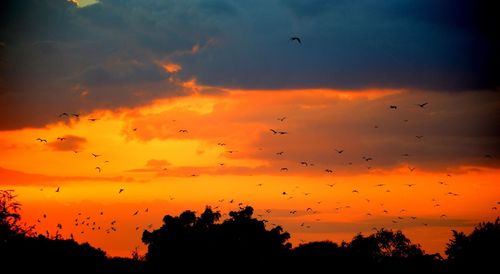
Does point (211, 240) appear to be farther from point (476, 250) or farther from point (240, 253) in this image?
point (476, 250)

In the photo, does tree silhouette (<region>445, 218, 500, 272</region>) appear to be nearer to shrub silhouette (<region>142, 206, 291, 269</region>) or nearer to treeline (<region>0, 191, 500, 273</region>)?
treeline (<region>0, 191, 500, 273</region>)

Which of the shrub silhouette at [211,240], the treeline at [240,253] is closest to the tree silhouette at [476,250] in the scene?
the treeline at [240,253]

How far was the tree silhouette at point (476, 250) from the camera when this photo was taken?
86.6 metres

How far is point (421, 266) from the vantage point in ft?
366

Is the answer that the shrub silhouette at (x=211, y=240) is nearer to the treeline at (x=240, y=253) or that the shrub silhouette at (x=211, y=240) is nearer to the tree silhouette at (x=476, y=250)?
the treeline at (x=240, y=253)

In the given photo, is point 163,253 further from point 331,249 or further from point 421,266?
point 421,266

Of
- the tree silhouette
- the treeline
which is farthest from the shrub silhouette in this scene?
the tree silhouette

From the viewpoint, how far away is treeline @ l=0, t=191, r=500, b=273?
292 feet

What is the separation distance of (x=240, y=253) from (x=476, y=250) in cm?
4240

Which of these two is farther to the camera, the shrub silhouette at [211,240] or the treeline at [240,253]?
the shrub silhouette at [211,240]

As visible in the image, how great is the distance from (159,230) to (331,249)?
114 ft

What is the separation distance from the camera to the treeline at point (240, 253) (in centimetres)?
8894

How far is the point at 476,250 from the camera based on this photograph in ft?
294

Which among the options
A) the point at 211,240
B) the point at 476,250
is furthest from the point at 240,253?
the point at 476,250
